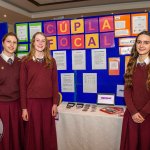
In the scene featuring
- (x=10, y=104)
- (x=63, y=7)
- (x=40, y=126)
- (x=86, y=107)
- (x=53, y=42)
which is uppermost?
(x=63, y=7)

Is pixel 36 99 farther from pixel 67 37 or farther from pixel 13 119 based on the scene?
pixel 67 37

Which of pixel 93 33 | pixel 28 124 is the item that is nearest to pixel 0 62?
pixel 28 124

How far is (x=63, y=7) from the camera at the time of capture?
240 inches

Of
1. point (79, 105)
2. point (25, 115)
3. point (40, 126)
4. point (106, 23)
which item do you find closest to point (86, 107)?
point (79, 105)

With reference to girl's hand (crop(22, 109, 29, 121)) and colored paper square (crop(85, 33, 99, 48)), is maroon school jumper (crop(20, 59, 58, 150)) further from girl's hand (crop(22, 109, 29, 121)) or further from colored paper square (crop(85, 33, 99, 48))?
colored paper square (crop(85, 33, 99, 48))

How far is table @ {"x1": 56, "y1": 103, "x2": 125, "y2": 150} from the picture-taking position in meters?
1.97

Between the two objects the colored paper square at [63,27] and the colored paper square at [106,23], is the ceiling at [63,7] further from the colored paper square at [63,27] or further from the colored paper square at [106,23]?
the colored paper square at [106,23]

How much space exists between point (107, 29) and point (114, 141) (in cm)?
116

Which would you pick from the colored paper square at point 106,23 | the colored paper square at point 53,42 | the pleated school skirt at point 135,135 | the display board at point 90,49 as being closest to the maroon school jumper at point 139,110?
the pleated school skirt at point 135,135

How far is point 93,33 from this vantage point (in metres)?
2.21

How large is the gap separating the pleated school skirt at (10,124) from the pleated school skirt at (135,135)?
0.97m

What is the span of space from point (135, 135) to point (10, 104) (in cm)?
111

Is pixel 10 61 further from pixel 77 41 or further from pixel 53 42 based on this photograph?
pixel 77 41

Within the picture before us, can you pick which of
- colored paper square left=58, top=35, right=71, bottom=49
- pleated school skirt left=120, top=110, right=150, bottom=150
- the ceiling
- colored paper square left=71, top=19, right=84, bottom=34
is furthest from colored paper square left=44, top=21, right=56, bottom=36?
the ceiling
